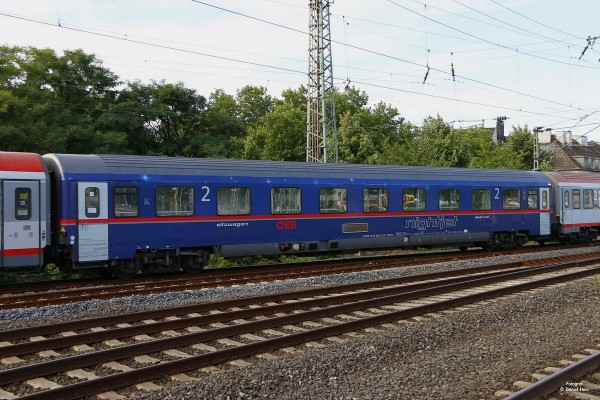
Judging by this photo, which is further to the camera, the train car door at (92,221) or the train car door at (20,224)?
the train car door at (92,221)

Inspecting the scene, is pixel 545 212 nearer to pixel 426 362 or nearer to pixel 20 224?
pixel 426 362

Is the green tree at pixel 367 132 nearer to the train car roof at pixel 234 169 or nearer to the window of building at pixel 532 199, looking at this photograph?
the window of building at pixel 532 199

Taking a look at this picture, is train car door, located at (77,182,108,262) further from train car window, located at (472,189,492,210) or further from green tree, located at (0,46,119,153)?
train car window, located at (472,189,492,210)

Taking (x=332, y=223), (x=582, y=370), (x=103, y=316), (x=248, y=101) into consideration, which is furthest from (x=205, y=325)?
(x=248, y=101)

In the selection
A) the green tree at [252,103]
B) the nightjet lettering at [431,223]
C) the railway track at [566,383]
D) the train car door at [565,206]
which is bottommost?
the railway track at [566,383]

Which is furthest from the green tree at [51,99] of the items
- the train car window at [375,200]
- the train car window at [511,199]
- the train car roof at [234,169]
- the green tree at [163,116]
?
the train car window at [511,199]

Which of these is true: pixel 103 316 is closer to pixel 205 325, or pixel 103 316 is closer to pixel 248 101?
pixel 205 325

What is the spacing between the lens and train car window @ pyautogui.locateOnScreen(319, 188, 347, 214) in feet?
63.5

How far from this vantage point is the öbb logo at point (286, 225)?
18391 millimetres

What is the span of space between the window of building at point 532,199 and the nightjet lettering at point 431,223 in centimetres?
443

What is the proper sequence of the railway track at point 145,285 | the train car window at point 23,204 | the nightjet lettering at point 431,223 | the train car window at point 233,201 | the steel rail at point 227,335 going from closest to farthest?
the steel rail at point 227,335, the railway track at point 145,285, the train car window at point 23,204, the train car window at point 233,201, the nightjet lettering at point 431,223

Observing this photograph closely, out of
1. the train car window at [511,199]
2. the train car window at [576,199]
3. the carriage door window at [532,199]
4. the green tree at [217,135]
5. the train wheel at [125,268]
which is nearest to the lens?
the train wheel at [125,268]

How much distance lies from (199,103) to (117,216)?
20526 mm

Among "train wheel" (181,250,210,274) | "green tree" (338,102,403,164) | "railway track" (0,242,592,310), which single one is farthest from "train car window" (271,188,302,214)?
"green tree" (338,102,403,164)
